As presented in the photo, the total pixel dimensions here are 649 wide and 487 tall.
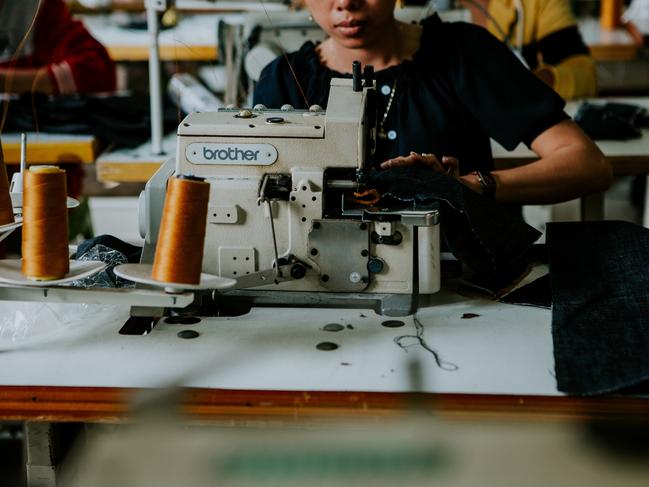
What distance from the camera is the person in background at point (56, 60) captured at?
11.1ft

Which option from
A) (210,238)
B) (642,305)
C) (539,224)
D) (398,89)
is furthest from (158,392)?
(539,224)

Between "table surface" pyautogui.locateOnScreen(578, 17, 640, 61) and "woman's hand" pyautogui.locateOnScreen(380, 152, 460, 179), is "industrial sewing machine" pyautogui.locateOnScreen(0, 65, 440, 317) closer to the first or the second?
"woman's hand" pyautogui.locateOnScreen(380, 152, 460, 179)

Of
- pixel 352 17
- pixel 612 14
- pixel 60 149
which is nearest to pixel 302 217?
pixel 352 17

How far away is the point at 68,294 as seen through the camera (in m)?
1.39

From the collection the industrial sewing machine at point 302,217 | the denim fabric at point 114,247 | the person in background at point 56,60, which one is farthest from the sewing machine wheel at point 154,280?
the person in background at point 56,60

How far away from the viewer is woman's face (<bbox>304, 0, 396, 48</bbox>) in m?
2.03

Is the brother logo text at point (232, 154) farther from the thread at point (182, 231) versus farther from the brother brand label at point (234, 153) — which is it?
the thread at point (182, 231)

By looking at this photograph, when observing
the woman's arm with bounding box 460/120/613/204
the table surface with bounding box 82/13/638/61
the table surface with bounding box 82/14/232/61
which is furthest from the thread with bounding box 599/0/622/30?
the woman's arm with bounding box 460/120/613/204

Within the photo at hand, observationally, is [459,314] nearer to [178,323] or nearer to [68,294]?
[178,323]

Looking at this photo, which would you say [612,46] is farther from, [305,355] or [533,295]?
[305,355]

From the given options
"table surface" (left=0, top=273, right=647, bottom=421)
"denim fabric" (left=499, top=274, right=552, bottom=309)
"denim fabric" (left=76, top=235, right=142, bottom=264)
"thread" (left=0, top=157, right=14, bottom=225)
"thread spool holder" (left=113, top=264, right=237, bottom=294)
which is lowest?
"table surface" (left=0, top=273, right=647, bottom=421)

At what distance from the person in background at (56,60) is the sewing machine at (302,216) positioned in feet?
6.45

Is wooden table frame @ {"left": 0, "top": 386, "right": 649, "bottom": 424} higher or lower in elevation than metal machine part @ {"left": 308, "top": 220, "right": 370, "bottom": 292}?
lower

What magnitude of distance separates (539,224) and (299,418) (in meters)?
2.95
